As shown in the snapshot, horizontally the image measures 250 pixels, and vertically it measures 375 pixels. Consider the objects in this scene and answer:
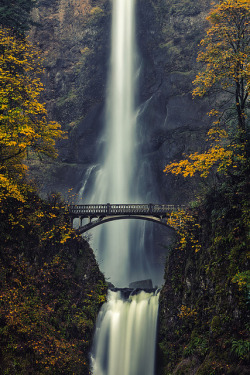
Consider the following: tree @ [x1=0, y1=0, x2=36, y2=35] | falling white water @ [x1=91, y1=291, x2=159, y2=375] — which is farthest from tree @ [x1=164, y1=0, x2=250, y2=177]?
tree @ [x1=0, y1=0, x2=36, y2=35]

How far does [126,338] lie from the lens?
2308 cm

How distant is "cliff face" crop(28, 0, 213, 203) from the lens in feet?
155

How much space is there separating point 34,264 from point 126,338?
7764mm

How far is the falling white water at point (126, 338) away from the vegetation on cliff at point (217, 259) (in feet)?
4.52

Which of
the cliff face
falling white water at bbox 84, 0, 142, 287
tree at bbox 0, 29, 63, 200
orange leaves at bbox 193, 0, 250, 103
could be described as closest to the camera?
orange leaves at bbox 193, 0, 250, 103

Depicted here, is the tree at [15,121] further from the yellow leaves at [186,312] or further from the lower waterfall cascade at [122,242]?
the lower waterfall cascade at [122,242]

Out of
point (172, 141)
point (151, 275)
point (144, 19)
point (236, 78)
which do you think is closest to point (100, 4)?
point (144, 19)

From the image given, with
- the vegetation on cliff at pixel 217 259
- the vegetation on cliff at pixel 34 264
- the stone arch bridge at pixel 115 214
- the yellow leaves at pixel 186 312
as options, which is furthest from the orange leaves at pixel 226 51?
the stone arch bridge at pixel 115 214

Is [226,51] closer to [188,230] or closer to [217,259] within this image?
[188,230]

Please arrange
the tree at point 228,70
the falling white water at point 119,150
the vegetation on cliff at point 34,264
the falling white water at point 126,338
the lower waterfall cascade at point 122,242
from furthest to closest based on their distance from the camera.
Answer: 1. the falling white water at point 119,150
2. the lower waterfall cascade at point 122,242
3. the falling white water at point 126,338
4. the vegetation on cliff at point 34,264
5. the tree at point 228,70

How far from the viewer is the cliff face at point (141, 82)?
4731cm

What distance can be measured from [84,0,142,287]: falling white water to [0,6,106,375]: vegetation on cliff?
17745 millimetres

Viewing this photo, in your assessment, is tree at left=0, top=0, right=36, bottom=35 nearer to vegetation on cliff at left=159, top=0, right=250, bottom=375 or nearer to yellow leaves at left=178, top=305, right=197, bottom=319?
vegetation on cliff at left=159, top=0, right=250, bottom=375

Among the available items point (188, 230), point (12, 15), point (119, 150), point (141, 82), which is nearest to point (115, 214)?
point (188, 230)
